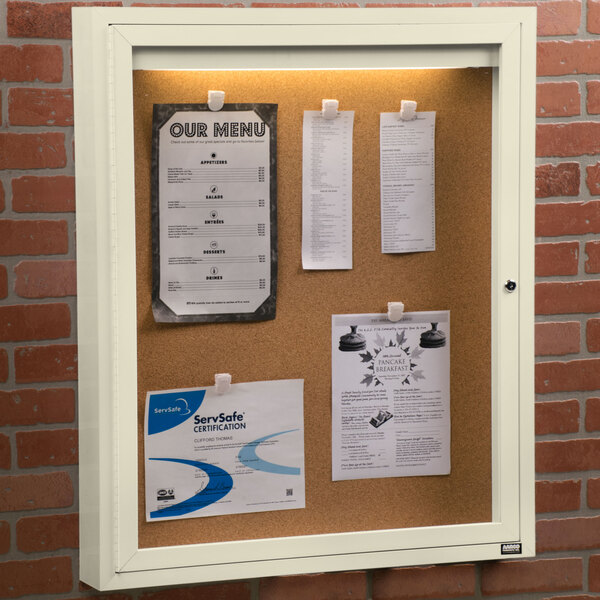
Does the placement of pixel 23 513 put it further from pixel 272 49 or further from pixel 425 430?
pixel 272 49

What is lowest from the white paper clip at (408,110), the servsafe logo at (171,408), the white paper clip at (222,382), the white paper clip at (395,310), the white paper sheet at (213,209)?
the servsafe logo at (171,408)

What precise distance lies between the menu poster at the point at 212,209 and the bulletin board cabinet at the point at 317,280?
22 millimetres

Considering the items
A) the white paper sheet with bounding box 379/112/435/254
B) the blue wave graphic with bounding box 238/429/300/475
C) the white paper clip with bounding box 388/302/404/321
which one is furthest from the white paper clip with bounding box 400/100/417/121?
the blue wave graphic with bounding box 238/429/300/475

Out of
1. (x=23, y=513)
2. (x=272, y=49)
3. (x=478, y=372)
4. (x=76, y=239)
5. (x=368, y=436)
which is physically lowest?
(x=23, y=513)

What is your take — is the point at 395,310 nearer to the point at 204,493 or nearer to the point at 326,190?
the point at 326,190

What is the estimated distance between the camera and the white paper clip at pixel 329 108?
144cm

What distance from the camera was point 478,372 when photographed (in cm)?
153

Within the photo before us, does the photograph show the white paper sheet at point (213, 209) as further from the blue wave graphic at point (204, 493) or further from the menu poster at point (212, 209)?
the blue wave graphic at point (204, 493)

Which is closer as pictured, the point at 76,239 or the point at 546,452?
the point at 76,239

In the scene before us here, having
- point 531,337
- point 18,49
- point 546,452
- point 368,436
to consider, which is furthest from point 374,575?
point 18,49

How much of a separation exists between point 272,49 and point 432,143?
35 cm

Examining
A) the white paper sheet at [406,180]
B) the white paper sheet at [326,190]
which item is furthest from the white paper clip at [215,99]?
the white paper sheet at [406,180]

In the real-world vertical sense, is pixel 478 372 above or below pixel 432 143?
below

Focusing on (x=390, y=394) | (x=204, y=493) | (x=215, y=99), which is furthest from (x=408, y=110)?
(x=204, y=493)
